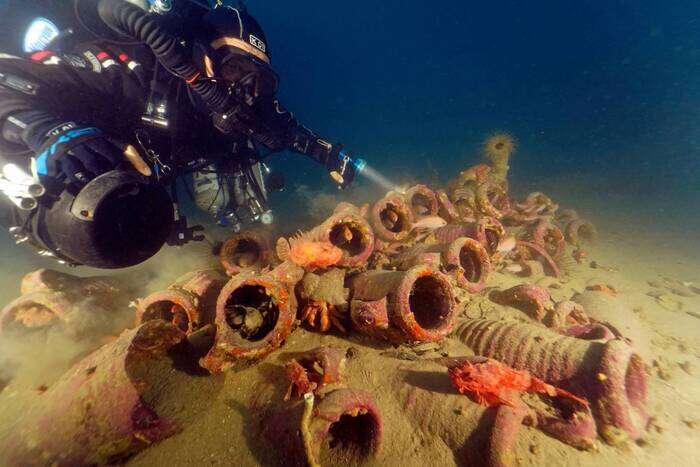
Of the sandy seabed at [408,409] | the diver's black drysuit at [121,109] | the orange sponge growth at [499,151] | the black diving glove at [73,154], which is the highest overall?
the orange sponge growth at [499,151]

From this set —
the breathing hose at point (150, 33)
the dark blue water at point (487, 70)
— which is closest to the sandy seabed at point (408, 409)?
the breathing hose at point (150, 33)

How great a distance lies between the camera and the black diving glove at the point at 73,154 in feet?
7.14

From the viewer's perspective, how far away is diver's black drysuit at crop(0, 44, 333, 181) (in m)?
2.53

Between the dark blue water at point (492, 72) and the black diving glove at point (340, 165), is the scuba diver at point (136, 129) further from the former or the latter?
the dark blue water at point (492, 72)

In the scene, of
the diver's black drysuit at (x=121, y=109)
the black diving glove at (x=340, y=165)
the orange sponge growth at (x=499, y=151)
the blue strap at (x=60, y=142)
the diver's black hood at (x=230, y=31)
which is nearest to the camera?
the blue strap at (x=60, y=142)

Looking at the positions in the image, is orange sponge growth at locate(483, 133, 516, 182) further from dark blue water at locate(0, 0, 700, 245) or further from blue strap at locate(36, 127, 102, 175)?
dark blue water at locate(0, 0, 700, 245)

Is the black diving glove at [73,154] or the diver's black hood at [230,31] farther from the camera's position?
the diver's black hood at [230,31]

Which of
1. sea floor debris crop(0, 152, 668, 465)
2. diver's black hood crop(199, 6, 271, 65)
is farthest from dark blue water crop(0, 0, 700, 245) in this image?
sea floor debris crop(0, 152, 668, 465)

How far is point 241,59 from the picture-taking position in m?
4.04

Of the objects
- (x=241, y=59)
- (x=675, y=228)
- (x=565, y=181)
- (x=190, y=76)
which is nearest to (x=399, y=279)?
(x=190, y=76)

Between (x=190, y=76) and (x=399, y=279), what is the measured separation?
10.6ft

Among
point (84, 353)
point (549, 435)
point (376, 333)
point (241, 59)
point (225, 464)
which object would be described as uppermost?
point (241, 59)

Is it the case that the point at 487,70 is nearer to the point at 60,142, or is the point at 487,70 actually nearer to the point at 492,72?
the point at 492,72

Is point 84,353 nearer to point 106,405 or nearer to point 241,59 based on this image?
point 106,405
